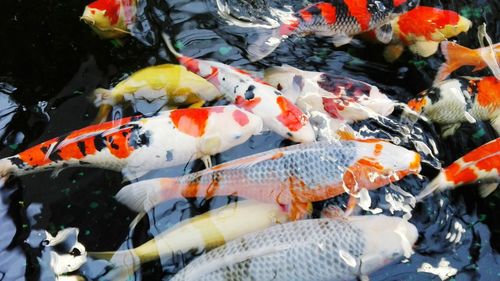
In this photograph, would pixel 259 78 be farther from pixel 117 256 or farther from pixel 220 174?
pixel 117 256

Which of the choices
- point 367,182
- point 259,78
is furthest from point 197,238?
point 259,78

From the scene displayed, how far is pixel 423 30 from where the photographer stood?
277 cm

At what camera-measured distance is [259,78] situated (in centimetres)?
257

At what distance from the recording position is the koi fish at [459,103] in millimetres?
2504

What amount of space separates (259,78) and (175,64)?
389 millimetres

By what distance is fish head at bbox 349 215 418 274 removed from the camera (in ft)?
6.47

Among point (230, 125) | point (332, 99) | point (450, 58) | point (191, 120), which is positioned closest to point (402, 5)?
point (450, 58)

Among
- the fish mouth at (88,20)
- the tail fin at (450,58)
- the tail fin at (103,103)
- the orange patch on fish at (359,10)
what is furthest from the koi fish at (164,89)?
the tail fin at (450,58)

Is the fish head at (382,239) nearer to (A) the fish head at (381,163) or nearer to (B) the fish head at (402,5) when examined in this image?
(A) the fish head at (381,163)

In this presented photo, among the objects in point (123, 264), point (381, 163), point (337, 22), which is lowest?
point (123, 264)

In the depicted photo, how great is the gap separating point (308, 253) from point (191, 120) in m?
0.69

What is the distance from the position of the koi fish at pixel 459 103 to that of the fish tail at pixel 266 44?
655 millimetres

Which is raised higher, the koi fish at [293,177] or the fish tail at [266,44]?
the fish tail at [266,44]

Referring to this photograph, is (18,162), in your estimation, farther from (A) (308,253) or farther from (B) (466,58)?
(B) (466,58)
